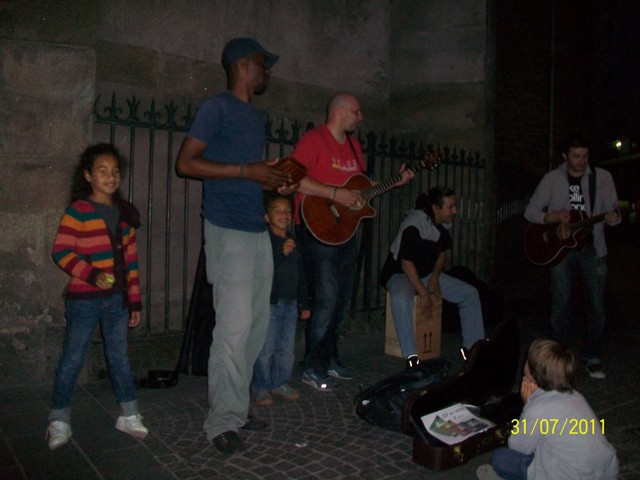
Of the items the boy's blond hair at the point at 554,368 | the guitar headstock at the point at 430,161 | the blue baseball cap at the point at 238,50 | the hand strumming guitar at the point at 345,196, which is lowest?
the boy's blond hair at the point at 554,368

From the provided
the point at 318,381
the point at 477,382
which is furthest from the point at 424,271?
the point at 477,382

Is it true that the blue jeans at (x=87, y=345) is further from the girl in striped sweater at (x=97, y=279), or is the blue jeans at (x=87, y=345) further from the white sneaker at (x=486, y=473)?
the white sneaker at (x=486, y=473)

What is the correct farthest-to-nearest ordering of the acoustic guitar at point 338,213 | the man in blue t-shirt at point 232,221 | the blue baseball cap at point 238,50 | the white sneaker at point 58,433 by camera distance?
the acoustic guitar at point 338,213 → the blue baseball cap at point 238,50 → the white sneaker at point 58,433 → the man in blue t-shirt at point 232,221

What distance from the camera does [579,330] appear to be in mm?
7047

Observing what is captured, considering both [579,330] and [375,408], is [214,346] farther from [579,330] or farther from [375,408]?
[579,330]

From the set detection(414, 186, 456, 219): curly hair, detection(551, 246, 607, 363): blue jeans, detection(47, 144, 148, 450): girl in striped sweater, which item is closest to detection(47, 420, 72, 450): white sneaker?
detection(47, 144, 148, 450): girl in striped sweater

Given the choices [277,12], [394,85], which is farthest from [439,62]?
[277,12]

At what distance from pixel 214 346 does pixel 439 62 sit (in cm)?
590

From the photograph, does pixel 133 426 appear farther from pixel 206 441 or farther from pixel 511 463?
pixel 511 463

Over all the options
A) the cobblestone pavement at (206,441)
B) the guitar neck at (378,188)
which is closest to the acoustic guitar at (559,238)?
the cobblestone pavement at (206,441)

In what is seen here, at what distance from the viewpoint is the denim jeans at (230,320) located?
3.42 metres

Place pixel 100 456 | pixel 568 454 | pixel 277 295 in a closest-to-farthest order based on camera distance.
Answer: pixel 568 454 → pixel 100 456 → pixel 277 295

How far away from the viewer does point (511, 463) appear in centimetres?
292

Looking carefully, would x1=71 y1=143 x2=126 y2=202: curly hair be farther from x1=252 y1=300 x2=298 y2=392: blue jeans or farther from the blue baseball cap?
x1=252 y1=300 x2=298 y2=392: blue jeans
